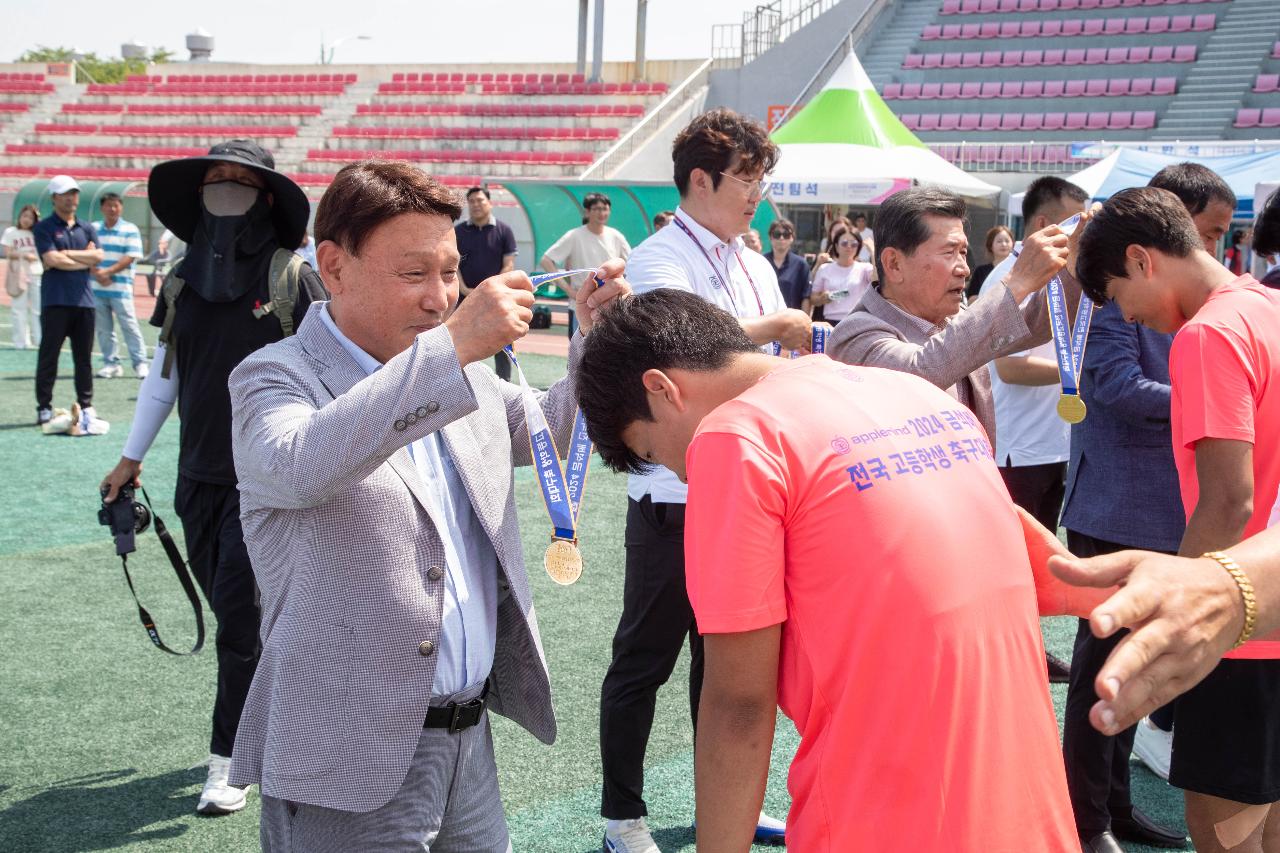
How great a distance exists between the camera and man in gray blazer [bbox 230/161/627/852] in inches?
73.0

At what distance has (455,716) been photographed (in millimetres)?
2107

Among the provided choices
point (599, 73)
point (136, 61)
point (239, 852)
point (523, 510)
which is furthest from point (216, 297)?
point (136, 61)

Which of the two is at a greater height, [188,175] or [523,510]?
[188,175]

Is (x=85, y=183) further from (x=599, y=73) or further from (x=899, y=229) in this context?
(x=899, y=229)

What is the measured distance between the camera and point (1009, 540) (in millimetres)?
1686

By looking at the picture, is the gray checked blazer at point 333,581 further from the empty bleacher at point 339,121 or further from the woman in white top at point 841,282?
the empty bleacher at point 339,121

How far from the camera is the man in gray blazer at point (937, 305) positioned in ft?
9.65

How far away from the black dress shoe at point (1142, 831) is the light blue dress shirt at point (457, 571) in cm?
229

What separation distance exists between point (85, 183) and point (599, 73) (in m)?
13.4

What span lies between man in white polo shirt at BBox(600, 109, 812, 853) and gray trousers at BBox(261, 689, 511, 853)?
3.58ft

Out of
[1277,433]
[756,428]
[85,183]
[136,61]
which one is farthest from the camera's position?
[136,61]

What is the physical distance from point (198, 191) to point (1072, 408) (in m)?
2.51

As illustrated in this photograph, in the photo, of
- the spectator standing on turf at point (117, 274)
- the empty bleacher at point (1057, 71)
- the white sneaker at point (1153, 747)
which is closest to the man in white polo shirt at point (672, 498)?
the white sneaker at point (1153, 747)

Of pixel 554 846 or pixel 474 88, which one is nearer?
pixel 554 846
